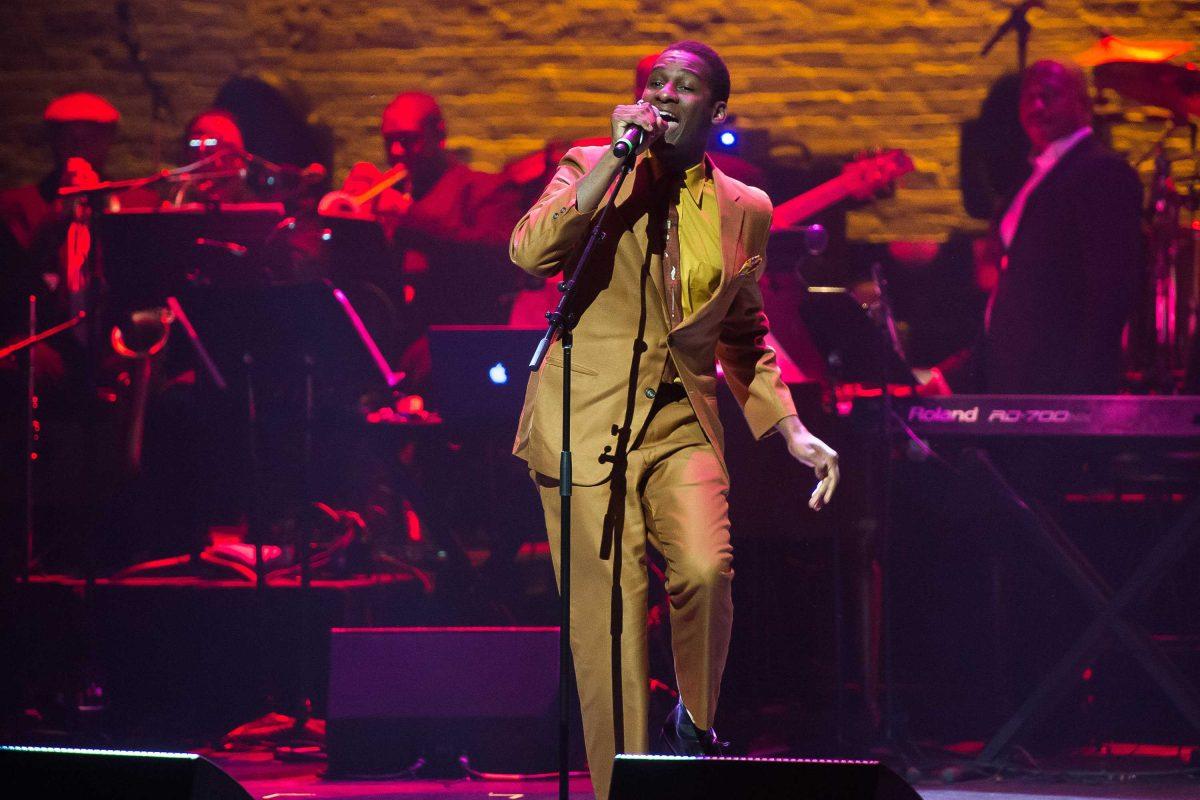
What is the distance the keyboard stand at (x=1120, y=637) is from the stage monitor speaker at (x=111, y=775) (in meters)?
3.46

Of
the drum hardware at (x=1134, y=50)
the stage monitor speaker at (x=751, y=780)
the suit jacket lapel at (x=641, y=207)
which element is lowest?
the stage monitor speaker at (x=751, y=780)

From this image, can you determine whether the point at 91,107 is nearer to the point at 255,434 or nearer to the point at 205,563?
the point at 255,434

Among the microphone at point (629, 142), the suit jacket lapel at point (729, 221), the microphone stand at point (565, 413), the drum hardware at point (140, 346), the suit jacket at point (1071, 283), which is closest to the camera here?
the microphone at point (629, 142)

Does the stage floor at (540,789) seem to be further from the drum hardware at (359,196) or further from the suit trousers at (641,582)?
the drum hardware at (359,196)

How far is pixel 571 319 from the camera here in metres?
3.20

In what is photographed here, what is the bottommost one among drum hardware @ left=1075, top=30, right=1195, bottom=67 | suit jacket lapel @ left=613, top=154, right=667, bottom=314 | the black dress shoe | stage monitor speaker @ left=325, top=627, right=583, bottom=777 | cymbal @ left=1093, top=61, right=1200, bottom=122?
stage monitor speaker @ left=325, top=627, right=583, bottom=777

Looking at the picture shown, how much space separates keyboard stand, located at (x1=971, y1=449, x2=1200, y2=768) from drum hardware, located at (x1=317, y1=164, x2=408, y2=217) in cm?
344

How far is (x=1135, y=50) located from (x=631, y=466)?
419 centimetres

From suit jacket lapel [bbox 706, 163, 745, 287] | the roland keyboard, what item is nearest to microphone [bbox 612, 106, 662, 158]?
suit jacket lapel [bbox 706, 163, 745, 287]

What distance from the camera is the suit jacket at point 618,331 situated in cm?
332

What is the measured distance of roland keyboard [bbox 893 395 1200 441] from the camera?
4.93m

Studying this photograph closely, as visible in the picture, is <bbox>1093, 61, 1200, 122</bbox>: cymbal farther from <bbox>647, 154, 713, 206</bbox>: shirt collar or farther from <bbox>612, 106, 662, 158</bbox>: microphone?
<bbox>612, 106, 662, 158</bbox>: microphone

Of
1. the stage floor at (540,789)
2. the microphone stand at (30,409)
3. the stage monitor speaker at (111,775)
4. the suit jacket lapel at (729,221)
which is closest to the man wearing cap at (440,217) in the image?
the microphone stand at (30,409)

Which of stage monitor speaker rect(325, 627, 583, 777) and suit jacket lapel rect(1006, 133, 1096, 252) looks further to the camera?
suit jacket lapel rect(1006, 133, 1096, 252)
